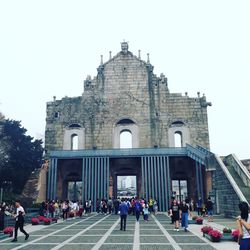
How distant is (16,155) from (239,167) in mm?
18957

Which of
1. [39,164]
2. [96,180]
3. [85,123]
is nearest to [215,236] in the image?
[96,180]

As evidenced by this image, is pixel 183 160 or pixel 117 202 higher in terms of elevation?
pixel 183 160

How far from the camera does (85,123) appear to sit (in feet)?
110

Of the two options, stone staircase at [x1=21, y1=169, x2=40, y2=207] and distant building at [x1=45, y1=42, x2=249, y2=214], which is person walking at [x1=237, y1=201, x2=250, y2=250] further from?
stone staircase at [x1=21, y1=169, x2=40, y2=207]

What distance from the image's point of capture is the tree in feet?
87.3

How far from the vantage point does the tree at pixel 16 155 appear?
1048 inches

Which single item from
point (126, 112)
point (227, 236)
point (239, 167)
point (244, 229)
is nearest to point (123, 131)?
point (126, 112)

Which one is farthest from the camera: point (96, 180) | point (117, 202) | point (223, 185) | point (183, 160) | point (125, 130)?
point (125, 130)

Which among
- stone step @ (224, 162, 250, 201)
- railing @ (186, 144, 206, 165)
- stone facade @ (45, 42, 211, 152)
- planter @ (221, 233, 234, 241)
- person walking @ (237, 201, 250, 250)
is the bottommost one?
planter @ (221, 233, 234, 241)

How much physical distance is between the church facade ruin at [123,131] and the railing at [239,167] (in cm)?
507

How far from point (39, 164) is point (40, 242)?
19.1 meters

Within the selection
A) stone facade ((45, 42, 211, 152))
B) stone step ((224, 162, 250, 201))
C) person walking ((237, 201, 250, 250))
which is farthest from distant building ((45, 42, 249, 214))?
person walking ((237, 201, 250, 250))

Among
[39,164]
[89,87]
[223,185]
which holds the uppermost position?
[89,87]

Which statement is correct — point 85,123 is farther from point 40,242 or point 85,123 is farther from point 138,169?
point 40,242
